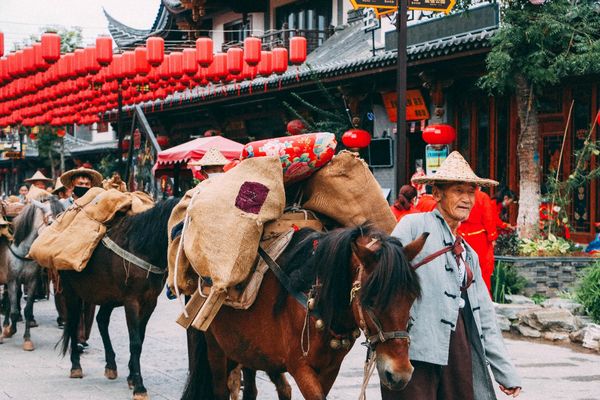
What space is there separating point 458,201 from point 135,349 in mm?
3820

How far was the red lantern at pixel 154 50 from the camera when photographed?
14.2 meters

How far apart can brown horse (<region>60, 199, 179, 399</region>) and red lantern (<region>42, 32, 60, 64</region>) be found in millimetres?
8120

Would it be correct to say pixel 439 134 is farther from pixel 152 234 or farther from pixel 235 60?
pixel 152 234

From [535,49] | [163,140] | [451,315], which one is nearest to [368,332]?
[451,315]

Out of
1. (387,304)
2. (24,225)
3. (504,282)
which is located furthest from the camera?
(504,282)

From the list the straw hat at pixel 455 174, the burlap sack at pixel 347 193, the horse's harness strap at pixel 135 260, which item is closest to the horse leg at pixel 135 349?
the horse's harness strap at pixel 135 260

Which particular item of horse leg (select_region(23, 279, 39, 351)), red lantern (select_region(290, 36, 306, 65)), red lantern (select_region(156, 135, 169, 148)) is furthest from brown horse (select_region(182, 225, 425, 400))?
red lantern (select_region(156, 135, 169, 148))

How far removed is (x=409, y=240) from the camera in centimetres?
375

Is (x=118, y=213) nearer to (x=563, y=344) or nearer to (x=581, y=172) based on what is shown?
(x=563, y=344)

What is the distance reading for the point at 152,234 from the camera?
6516 millimetres

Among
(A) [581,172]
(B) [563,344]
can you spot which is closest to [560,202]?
(A) [581,172]

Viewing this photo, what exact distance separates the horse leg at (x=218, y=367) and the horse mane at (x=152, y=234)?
1.72 meters

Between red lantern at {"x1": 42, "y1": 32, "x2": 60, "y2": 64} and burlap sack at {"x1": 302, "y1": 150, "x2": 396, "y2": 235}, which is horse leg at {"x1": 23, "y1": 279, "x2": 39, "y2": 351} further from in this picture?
red lantern at {"x1": 42, "y1": 32, "x2": 60, "y2": 64}

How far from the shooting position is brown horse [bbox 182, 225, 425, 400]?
321cm
